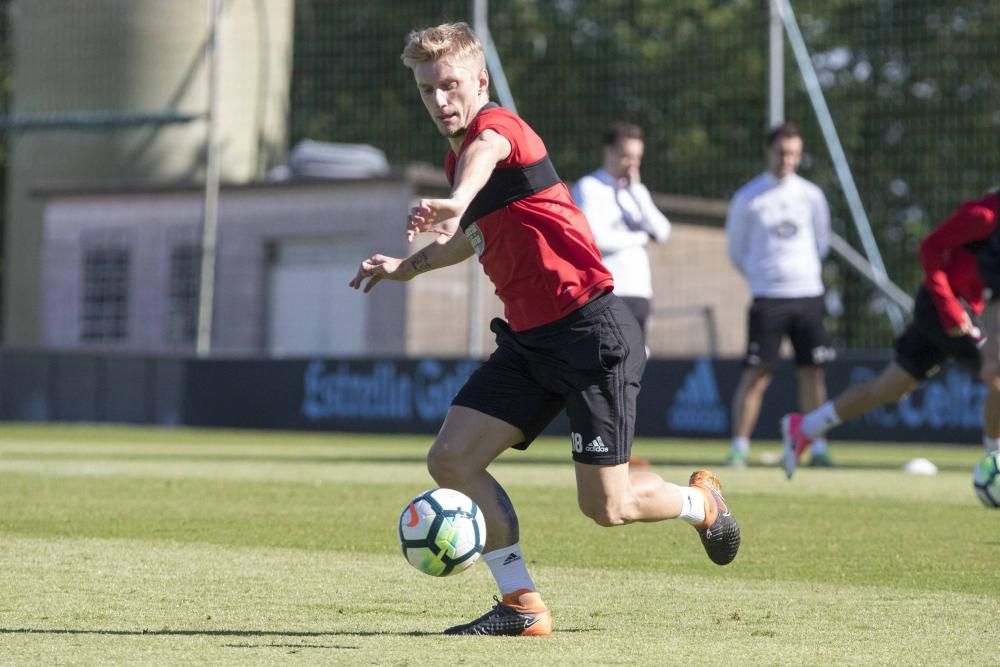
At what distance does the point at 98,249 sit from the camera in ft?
100

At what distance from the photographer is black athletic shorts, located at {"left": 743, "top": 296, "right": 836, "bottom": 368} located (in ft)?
43.4

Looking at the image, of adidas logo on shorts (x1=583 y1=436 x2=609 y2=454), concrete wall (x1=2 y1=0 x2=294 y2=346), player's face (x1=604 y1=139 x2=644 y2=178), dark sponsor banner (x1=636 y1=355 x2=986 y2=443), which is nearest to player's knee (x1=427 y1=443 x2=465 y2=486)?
adidas logo on shorts (x1=583 y1=436 x2=609 y2=454)

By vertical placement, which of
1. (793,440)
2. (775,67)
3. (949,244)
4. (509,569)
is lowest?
(793,440)

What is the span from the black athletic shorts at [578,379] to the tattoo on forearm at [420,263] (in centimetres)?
34

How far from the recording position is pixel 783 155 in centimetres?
1319

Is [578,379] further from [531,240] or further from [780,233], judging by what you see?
[780,233]

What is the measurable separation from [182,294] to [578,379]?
78.9 feet

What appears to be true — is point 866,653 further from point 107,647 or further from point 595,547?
point 595,547

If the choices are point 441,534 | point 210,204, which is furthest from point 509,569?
point 210,204

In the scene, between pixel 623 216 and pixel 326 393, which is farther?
pixel 326 393

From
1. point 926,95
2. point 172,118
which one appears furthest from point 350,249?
point 926,95

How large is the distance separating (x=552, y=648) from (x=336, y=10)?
28.0 metres

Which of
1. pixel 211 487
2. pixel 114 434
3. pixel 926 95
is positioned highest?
pixel 926 95

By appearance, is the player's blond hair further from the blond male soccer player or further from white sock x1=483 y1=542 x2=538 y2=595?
white sock x1=483 y1=542 x2=538 y2=595
